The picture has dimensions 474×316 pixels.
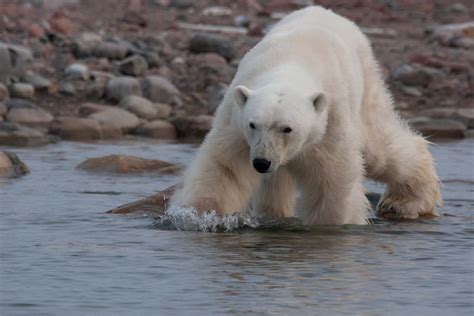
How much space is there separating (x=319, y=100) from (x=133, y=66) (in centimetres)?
873

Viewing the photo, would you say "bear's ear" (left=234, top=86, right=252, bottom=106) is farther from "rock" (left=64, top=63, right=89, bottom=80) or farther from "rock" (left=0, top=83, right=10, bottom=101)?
"rock" (left=64, top=63, right=89, bottom=80)

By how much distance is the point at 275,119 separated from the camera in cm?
621

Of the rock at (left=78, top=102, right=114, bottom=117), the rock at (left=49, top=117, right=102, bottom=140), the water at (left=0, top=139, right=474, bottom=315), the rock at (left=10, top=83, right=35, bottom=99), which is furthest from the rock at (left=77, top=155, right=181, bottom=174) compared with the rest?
the rock at (left=10, top=83, right=35, bottom=99)

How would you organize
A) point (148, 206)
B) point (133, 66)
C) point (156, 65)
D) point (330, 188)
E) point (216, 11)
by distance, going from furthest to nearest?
point (216, 11) < point (156, 65) < point (133, 66) < point (148, 206) < point (330, 188)

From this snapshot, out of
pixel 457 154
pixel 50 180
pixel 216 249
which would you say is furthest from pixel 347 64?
pixel 457 154

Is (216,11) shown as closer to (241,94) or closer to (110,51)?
(110,51)

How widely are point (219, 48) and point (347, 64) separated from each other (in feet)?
29.8

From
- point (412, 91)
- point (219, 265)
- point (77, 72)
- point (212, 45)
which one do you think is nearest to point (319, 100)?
point (219, 265)

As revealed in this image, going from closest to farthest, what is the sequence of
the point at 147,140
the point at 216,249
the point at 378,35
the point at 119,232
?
the point at 216,249 → the point at 119,232 → the point at 147,140 → the point at 378,35

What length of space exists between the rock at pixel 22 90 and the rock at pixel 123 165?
358cm

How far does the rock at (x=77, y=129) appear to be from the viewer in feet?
41.4

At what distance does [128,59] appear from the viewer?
15047 mm

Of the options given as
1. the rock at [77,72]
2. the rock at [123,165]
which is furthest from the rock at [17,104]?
the rock at [123,165]

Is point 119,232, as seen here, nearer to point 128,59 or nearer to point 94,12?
point 128,59
